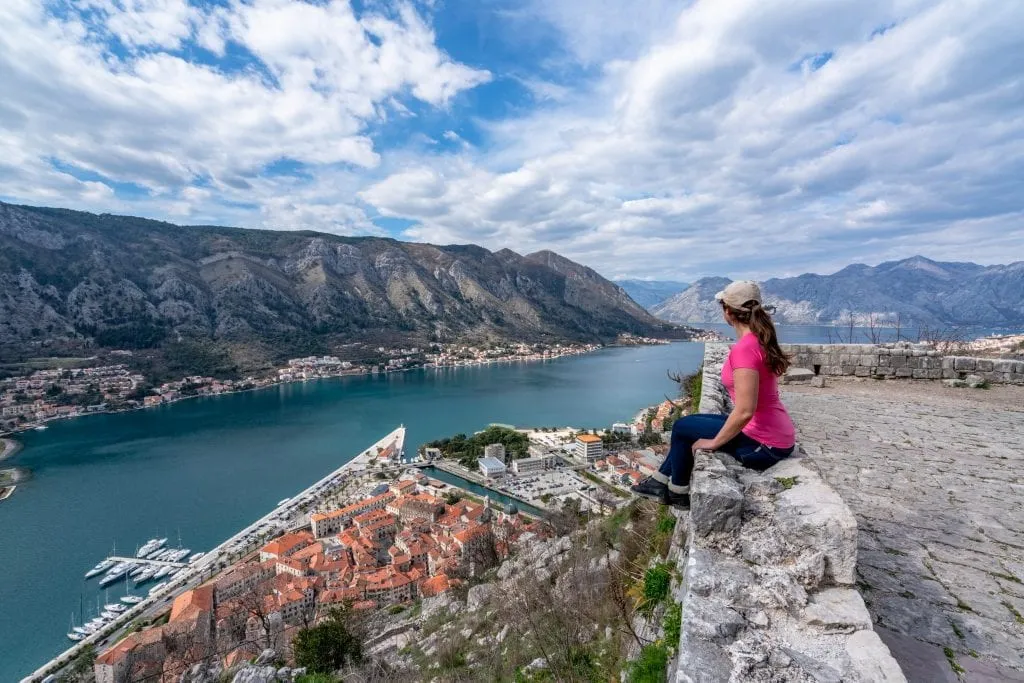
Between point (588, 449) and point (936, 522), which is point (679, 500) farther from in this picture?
point (588, 449)

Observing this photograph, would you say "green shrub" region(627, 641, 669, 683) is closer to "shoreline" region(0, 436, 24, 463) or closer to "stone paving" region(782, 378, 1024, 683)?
"stone paving" region(782, 378, 1024, 683)

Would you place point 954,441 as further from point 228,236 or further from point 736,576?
point 228,236

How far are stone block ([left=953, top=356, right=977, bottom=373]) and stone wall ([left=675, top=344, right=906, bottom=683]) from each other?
907 cm

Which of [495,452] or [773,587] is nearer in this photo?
[773,587]

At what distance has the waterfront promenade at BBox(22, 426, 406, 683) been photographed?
51.4ft

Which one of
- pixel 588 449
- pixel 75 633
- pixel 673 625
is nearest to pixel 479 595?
pixel 673 625

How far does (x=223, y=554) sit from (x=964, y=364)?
91.7 ft

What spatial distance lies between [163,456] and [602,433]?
1461 inches

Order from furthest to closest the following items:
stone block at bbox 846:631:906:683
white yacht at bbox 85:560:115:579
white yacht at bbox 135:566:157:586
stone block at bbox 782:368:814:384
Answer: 1. white yacht at bbox 85:560:115:579
2. white yacht at bbox 135:566:157:586
3. stone block at bbox 782:368:814:384
4. stone block at bbox 846:631:906:683

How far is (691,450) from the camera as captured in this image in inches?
107

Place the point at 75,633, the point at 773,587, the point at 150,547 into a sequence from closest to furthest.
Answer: the point at 773,587, the point at 75,633, the point at 150,547

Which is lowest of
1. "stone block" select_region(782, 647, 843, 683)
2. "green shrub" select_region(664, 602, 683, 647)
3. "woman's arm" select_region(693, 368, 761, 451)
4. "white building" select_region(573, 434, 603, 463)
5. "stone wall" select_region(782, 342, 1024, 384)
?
"white building" select_region(573, 434, 603, 463)

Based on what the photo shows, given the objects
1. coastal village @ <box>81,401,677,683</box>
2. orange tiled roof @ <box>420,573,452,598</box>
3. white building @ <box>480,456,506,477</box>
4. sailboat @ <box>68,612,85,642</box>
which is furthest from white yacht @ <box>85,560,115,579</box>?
white building @ <box>480,456,506,477</box>

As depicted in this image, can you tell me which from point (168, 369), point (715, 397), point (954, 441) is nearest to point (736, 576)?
point (715, 397)
